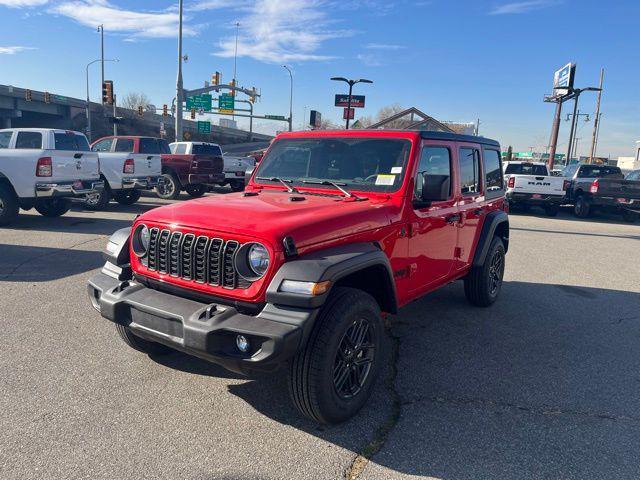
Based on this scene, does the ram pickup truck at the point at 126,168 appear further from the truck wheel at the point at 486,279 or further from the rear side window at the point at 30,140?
the truck wheel at the point at 486,279

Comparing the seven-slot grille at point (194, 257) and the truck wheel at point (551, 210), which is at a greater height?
the seven-slot grille at point (194, 257)

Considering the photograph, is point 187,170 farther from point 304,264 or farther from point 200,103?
point 200,103

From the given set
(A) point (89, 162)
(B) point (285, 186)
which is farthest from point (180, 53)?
(B) point (285, 186)

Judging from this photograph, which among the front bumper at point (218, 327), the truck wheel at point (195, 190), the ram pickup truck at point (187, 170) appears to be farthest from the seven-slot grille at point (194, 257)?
the truck wheel at point (195, 190)

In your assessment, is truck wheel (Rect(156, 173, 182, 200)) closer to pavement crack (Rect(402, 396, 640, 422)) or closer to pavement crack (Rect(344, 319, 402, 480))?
pavement crack (Rect(344, 319, 402, 480))

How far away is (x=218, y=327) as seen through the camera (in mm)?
2750

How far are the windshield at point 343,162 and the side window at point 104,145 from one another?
36.3 ft

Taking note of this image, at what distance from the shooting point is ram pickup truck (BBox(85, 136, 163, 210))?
42.9ft

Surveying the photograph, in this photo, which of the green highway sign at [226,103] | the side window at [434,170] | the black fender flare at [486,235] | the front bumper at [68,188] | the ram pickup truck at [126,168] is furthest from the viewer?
the green highway sign at [226,103]

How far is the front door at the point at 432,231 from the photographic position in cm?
400

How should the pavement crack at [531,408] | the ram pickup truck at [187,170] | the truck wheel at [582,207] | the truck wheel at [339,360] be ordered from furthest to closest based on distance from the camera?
the truck wheel at [582,207] < the ram pickup truck at [187,170] < the pavement crack at [531,408] < the truck wheel at [339,360]

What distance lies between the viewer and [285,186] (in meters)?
4.31

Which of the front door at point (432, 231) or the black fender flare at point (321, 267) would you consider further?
the front door at point (432, 231)

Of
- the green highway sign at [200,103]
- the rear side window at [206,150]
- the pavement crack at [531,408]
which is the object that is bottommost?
the pavement crack at [531,408]
